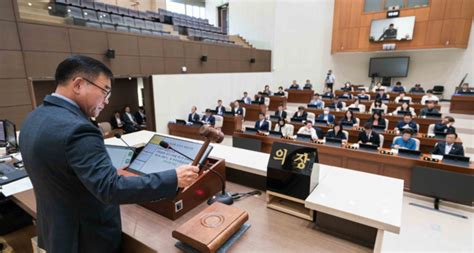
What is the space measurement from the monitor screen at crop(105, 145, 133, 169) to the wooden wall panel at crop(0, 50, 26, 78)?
5002 millimetres

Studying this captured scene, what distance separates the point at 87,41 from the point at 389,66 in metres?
11.9

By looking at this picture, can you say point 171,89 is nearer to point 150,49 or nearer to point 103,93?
point 150,49

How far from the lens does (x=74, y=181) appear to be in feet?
2.95

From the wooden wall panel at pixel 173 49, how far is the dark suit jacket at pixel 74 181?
25.8 ft

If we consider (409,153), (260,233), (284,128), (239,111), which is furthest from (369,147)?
(239,111)

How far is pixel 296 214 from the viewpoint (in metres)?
1.36

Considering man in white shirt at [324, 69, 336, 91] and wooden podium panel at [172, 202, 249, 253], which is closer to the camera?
wooden podium panel at [172, 202, 249, 253]

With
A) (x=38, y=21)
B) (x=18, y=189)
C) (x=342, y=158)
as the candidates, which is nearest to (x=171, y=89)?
(x=38, y=21)

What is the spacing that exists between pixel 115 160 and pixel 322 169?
4.81ft

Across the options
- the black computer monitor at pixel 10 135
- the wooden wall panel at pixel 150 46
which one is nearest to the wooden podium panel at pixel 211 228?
the black computer monitor at pixel 10 135

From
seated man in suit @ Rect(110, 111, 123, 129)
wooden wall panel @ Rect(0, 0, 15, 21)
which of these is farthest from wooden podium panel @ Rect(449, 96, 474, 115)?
wooden wall panel @ Rect(0, 0, 15, 21)

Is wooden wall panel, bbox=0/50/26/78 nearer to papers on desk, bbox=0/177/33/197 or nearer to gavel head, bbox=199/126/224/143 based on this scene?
papers on desk, bbox=0/177/33/197

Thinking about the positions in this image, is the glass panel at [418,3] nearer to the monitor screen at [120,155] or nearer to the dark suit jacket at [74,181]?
the monitor screen at [120,155]

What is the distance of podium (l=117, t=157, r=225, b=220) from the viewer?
1332 millimetres
